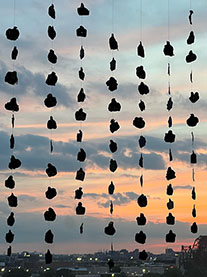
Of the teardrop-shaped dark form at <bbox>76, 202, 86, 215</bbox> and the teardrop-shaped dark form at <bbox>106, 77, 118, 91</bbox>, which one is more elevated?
the teardrop-shaped dark form at <bbox>106, 77, 118, 91</bbox>

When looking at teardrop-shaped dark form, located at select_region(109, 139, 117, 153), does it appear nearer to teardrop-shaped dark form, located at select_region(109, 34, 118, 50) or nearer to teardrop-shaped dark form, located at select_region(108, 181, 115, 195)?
teardrop-shaped dark form, located at select_region(108, 181, 115, 195)

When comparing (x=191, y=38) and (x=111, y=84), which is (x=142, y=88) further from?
(x=191, y=38)

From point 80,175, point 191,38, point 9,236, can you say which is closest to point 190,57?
point 191,38

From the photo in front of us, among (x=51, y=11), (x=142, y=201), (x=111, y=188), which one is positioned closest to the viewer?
(x=51, y=11)

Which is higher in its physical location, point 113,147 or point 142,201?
point 113,147

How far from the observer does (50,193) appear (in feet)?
30.1

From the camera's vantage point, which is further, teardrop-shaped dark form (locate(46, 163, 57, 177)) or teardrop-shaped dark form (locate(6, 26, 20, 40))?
teardrop-shaped dark form (locate(46, 163, 57, 177))

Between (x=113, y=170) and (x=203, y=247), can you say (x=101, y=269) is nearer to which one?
(x=203, y=247)

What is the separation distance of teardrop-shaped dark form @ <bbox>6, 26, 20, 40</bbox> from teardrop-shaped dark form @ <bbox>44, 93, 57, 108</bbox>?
0.80 m

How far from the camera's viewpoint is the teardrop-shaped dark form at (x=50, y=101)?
30.4 feet

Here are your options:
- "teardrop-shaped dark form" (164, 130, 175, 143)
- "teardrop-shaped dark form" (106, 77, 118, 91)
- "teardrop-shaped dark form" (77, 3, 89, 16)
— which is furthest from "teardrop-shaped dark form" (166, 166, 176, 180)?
"teardrop-shaped dark form" (77, 3, 89, 16)

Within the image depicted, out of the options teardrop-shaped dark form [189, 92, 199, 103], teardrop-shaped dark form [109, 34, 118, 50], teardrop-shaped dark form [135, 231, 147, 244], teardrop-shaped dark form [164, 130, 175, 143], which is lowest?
teardrop-shaped dark form [135, 231, 147, 244]

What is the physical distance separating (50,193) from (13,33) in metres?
1.90

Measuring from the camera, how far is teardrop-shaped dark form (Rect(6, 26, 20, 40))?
902 centimetres
